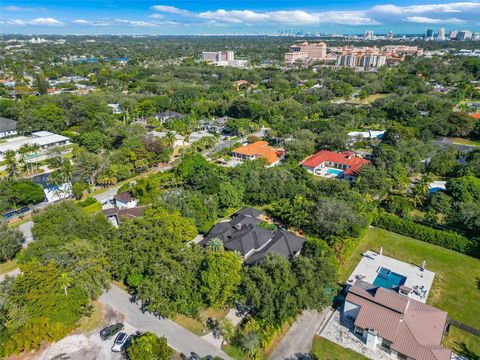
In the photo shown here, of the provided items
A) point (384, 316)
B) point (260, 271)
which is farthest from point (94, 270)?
point (384, 316)

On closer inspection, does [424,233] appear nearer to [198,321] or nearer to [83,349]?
[198,321]

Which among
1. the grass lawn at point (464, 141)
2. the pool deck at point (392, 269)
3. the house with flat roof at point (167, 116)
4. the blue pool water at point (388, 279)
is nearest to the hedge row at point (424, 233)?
the pool deck at point (392, 269)

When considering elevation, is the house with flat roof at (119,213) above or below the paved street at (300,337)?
above

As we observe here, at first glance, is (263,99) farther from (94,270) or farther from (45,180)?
(94,270)

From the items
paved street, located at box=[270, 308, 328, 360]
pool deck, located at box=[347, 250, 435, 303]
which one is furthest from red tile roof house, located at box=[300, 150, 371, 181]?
paved street, located at box=[270, 308, 328, 360]

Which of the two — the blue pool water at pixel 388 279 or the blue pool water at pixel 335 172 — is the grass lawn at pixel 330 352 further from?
the blue pool water at pixel 335 172

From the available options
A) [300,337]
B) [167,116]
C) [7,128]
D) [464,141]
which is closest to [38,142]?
[7,128]

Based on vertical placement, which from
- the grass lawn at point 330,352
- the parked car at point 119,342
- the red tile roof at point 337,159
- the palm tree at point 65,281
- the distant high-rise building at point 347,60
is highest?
the distant high-rise building at point 347,60
